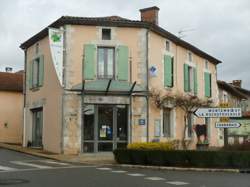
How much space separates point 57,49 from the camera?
23125 mm

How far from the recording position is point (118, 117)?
24.1 m

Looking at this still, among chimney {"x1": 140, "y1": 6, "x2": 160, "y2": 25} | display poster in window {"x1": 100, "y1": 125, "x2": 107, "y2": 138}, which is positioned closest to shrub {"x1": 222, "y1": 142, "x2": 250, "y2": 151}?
Result: display poster in window {"x1": 100, "y1": 125, "x2": 107, "y2": 138}

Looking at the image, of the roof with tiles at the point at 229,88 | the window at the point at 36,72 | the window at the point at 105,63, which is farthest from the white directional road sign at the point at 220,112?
the roof with tiles at the point at 229,88

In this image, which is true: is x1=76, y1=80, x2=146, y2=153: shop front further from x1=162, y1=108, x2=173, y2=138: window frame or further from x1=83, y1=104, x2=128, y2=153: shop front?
x1=162, y1=108, x2=173, y2=138: window frame

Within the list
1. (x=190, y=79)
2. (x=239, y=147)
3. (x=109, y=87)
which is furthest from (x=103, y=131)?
(x=190, y=79)

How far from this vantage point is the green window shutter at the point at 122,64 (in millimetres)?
24016

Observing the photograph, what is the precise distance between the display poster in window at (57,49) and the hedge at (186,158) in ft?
19.3

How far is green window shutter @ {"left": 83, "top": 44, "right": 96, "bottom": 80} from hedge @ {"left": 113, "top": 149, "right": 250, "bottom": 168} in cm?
573

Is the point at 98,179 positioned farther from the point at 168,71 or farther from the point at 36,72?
the point at 36,72

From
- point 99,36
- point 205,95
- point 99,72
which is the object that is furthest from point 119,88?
point 205,95

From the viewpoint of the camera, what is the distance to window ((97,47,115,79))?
945 inches

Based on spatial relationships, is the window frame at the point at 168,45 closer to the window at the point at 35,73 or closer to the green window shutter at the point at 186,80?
the green window shutter at the point at 186,80

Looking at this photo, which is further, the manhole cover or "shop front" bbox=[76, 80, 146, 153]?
"shop front" bbox=[76, 80, 146, 153]

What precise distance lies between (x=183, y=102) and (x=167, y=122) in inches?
61.1
